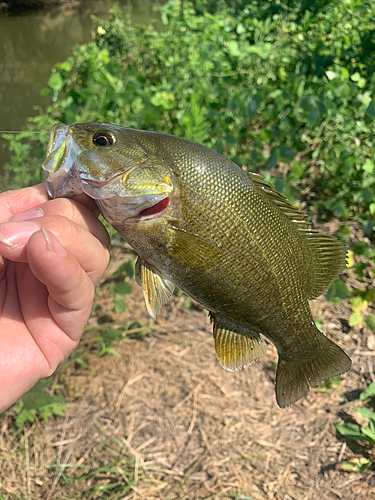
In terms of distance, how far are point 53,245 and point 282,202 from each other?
89cm

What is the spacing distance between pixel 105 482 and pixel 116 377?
2.09ft

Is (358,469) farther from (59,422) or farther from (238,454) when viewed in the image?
(59,422)

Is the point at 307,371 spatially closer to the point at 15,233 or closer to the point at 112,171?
the point at 112,171

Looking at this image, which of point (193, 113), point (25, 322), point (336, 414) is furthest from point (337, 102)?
point (25, 322)

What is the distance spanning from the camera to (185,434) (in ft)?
7.79

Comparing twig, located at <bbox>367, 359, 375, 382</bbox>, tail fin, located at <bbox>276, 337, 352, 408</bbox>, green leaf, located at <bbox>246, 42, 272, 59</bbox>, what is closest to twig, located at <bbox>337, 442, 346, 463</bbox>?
twig, located at <bbox>367, 359, 375, 382</bbox>

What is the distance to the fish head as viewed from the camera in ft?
4.47

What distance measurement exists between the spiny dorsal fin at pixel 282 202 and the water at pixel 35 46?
190 inches

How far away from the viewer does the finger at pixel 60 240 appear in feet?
4.06

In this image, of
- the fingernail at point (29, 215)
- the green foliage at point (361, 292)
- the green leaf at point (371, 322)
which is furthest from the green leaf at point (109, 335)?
the green leaf at point (371, 322)

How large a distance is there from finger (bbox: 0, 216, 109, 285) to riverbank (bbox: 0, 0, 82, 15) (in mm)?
14023

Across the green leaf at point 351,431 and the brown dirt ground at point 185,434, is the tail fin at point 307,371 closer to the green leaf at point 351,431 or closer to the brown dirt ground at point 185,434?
the brown dirt ground at point 185,434

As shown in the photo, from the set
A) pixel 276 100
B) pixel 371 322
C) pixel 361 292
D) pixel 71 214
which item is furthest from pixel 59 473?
pixel 276 100

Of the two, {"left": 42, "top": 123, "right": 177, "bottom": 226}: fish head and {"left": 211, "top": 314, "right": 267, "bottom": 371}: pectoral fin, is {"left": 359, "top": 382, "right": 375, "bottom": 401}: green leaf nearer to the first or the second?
{"left": 211, "top": 314, "right": 267, "bottom": 371}: pectoral fin
